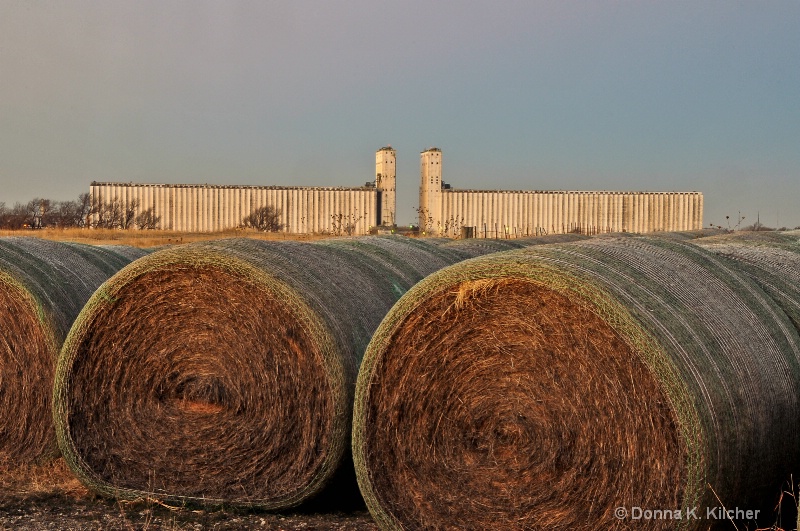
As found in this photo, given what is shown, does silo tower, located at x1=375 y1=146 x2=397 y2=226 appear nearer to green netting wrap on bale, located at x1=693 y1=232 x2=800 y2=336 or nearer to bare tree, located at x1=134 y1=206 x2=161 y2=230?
bare tree, located at x1=134 y1=206 x2=161 y2=230

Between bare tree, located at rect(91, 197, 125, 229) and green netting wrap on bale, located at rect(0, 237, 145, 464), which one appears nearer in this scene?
green netting wrap on bale, located at rect(0, 237, 145, 464)

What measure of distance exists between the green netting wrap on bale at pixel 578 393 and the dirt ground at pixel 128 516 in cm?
70

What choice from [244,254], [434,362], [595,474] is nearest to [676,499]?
[595,474]

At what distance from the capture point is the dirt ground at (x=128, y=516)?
19.6 ft

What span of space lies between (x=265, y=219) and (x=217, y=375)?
63857 millimetres

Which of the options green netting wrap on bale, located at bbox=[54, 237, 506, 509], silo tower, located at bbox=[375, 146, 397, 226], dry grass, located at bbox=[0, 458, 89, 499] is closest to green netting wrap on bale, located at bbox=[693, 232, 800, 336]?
green netting wrap on bale, located at bbox=[54, 237, 506, 509]

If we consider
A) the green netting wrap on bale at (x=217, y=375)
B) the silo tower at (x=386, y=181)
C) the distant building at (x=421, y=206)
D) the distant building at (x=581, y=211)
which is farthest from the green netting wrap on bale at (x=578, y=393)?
the distant building at (x=581, y=211)

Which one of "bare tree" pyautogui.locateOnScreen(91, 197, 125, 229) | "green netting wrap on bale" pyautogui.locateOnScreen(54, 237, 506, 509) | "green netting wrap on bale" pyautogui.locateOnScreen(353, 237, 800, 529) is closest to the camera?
"green netting wrap on bale" pyautogui.locateOnScreen(353, 237, 800, 529)

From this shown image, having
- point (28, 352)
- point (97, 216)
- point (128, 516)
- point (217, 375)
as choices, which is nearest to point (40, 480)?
point (28, 352)

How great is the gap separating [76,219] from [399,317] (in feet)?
183

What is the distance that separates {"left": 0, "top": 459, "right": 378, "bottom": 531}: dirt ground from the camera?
5988 mm

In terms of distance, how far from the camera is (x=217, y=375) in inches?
258

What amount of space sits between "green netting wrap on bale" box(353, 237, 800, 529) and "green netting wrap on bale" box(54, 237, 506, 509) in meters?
0.64

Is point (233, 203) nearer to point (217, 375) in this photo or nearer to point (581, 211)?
point (581, 211)
